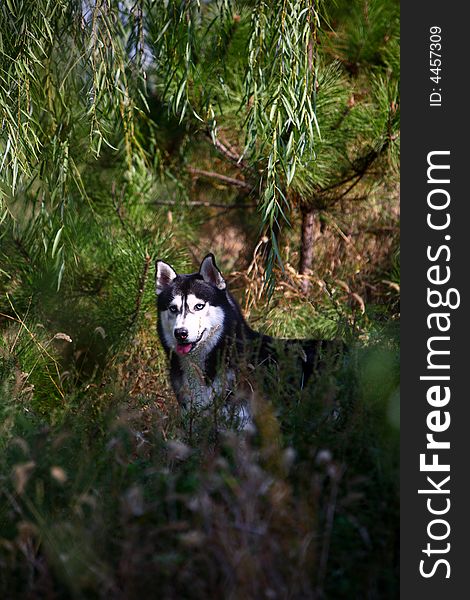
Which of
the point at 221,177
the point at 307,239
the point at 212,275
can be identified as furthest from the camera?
the point at 221,177

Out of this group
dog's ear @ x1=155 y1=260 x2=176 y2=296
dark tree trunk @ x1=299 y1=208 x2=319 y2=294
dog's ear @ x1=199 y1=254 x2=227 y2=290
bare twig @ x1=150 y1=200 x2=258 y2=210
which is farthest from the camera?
bare twig @ x1=150 y1=200 x2=258 y2=210

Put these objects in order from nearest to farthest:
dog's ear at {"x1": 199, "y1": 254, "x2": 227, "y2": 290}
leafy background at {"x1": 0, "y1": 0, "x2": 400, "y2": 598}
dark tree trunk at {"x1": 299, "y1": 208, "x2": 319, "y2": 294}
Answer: leafy background at {"x1": 0, "y1": 0, "x2": 400, "y2": 598}, dog's ear at {"x1": 199, "y1": 254, "x2": 227, "y2": 290}, dark tree trunk at {"x1": 299, "y1": 208, "x2": 319, "y2": 294}

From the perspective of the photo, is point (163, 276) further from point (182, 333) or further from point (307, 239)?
point (307, 239)

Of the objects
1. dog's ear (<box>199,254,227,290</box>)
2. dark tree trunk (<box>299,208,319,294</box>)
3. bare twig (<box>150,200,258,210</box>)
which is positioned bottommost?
dog's ear (<box>199,254,227,290</box>)

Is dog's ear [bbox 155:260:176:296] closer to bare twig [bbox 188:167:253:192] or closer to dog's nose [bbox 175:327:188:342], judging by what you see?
dog's nose [bbox 175:327:188:342]

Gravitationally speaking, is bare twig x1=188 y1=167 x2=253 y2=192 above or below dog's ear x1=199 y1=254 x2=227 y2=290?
above

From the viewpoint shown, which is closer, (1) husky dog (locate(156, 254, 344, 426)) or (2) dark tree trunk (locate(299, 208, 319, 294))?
(1) husky dog (locate(156, 254, 344, 426))

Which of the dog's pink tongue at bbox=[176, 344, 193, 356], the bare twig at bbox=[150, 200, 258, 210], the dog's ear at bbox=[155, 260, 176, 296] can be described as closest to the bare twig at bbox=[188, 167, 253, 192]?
the bare twig at bbox=[150, 200, 258, 210]

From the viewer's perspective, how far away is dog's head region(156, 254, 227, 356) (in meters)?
4.75

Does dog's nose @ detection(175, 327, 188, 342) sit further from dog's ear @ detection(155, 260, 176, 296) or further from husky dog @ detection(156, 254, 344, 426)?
dog's ear @ detection(155, 260, 176, 296)

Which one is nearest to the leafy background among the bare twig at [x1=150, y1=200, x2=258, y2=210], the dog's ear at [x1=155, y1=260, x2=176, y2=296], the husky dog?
the bare twig at [x1=150, y1=200, x2=258, y2=210]

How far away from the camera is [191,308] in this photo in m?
4.80

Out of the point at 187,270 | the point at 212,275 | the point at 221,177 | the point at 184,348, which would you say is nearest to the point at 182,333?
the point at 184,348

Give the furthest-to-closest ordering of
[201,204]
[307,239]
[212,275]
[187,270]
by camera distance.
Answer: [201,204]
[307,239]
[187,270]
[212,275]
